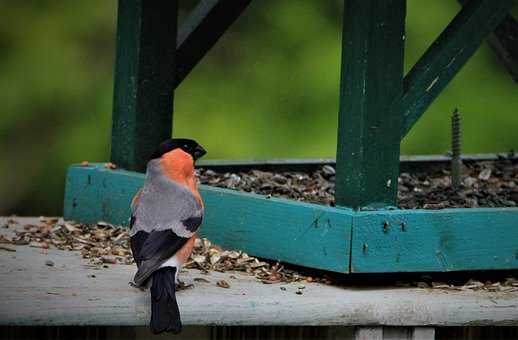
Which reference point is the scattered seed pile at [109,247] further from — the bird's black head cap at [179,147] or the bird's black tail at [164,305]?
the bird's black tail at [164,305]

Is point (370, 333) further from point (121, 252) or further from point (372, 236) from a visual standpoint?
point (121, 252)

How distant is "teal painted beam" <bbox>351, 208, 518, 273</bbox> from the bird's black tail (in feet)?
2.03

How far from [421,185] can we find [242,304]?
64.4 inches

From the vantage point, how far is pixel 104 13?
7.85 metres

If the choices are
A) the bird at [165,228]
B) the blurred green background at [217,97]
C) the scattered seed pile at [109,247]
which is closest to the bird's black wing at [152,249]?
the bird at [165,228]

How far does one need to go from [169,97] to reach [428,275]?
140 centimetres

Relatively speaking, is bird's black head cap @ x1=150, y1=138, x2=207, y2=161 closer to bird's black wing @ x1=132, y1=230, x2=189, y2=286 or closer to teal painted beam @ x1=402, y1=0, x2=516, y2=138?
bird's black wing @ x1=132, y1=230, x2=189, y2=286

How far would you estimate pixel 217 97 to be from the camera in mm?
7672

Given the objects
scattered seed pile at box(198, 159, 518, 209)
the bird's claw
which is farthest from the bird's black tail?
scattered seed pile at box(198, 159, 518, 209)

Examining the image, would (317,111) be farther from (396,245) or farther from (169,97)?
(396,245)

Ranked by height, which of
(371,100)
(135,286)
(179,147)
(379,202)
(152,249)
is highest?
(371,100)

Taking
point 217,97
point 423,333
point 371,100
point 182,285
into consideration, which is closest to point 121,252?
point 182,285

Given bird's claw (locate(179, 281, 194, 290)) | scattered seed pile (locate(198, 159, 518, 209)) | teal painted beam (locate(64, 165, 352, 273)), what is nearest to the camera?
bird's claw (locate(179, 281, 194, 290))

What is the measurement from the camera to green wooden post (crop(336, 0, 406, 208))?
15.3ft
